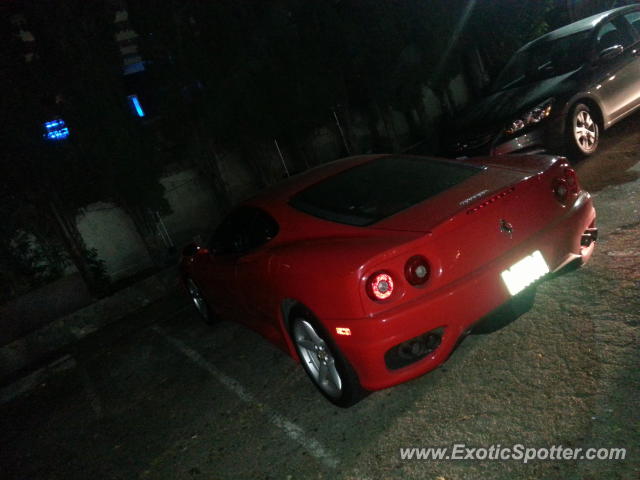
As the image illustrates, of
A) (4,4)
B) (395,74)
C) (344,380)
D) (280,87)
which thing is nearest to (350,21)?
(395,74)

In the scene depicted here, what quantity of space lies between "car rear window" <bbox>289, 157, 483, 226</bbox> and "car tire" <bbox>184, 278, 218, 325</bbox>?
209 centimetres

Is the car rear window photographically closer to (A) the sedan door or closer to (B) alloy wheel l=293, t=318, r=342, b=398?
(B) alloy wheel l=293, t=318, r=342, b=398

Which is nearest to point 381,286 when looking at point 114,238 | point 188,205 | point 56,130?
point 56,130

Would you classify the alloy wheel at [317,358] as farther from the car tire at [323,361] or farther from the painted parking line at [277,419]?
the painted parking line at [277,419]

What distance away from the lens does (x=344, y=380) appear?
9.14ft

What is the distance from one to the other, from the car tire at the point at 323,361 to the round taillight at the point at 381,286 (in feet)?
1.39

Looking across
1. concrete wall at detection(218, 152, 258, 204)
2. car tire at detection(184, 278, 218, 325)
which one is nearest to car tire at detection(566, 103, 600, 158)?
car tire at detection(184, 278, 218, 325)

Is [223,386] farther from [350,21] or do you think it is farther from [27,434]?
[350,21]

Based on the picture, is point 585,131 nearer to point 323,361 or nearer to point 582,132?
point 582,132

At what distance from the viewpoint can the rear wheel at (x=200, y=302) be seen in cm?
506

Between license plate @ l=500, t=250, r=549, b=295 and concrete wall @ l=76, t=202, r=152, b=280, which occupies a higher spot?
concrete wall @ l=76, t=202, r=152, b=280

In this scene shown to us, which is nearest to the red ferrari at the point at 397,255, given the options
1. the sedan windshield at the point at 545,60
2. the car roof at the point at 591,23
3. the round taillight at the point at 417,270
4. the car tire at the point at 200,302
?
the round taillight at the point at 417,270

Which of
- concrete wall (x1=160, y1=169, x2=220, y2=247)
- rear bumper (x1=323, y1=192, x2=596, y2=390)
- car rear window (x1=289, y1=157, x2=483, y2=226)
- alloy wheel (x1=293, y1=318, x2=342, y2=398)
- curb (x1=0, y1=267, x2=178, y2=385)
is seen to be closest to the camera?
rear bumper (x1=323, y1=192, x2=596, y2=390)

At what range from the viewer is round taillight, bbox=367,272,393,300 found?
248cm
